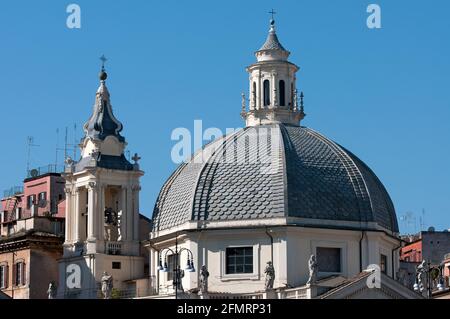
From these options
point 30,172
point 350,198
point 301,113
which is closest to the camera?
point 350,198

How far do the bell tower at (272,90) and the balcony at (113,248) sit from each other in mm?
9598

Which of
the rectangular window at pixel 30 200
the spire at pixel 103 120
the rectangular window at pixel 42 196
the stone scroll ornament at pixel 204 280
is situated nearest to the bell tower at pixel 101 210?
the spire at pixel 103 120

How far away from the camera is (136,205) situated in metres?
86.5

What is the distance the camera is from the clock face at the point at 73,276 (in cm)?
8469

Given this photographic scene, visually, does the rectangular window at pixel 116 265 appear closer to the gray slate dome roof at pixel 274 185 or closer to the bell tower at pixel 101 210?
the bell tower at pixel 101 210

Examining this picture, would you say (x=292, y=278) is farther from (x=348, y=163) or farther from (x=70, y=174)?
(x=70, y=174)

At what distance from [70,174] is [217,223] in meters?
9.68

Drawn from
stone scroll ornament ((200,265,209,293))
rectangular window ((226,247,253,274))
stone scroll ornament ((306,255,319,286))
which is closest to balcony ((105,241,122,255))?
rectangular window ((226,247,253,274))

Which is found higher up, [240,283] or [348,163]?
[348,163]

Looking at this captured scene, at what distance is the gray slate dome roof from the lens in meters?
81.5

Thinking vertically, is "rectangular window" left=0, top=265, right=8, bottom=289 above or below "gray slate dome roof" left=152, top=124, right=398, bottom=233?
below

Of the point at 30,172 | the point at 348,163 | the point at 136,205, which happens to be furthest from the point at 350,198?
the point at 30,172

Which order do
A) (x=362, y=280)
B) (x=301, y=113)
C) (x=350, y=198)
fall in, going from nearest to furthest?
(x=362, y=280) < (x=350, y=198) < (x=301, y=113)

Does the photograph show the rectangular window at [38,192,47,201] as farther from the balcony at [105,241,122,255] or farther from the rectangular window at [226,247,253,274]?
the rectangular window at [226,247,253,274]
